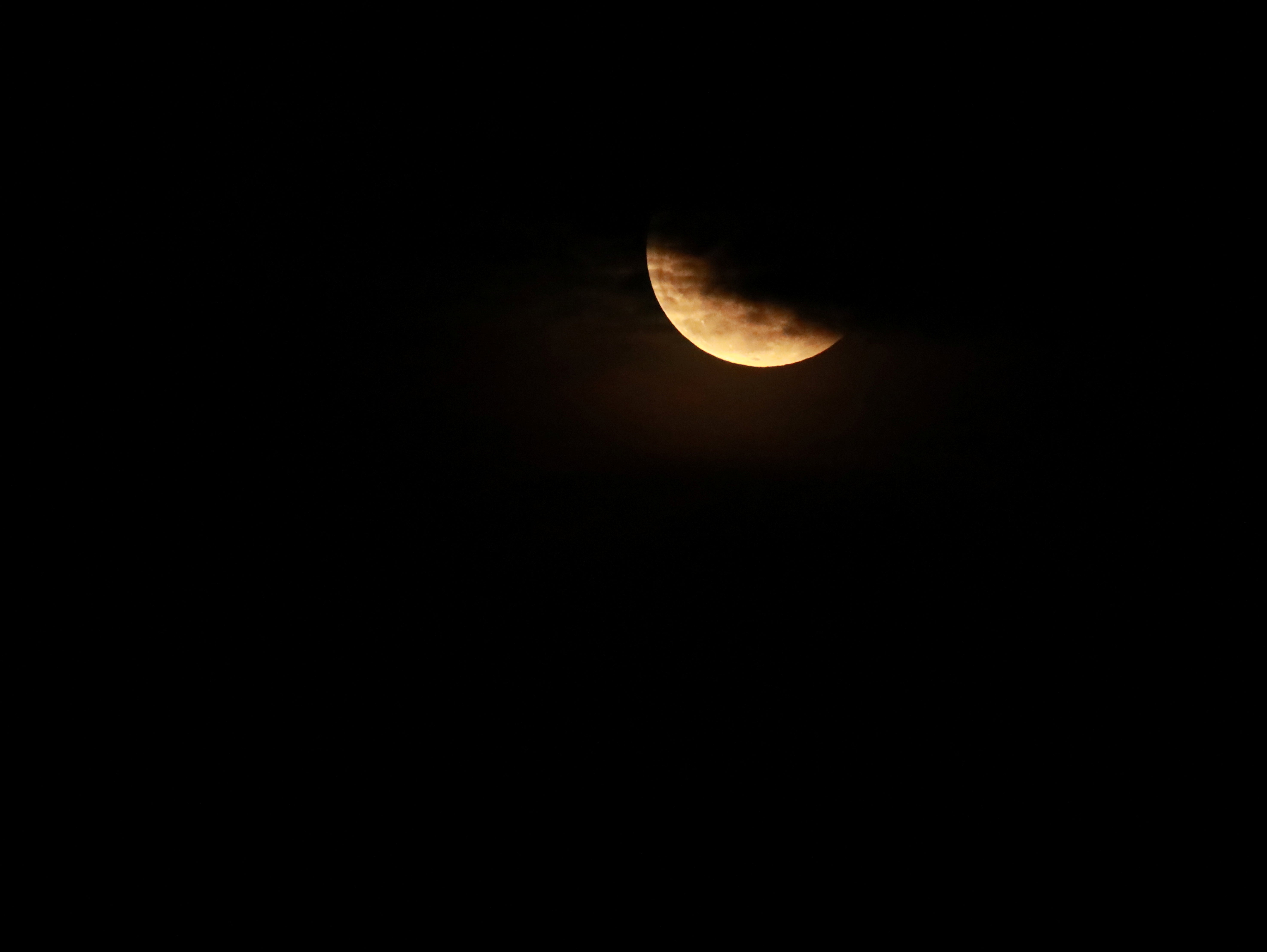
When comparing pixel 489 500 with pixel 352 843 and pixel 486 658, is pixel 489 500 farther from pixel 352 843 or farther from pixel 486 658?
pixel 352 843

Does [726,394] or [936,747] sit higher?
[726,394]

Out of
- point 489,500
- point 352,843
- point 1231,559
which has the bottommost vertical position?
point 352,843

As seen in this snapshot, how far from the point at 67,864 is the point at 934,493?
341cm

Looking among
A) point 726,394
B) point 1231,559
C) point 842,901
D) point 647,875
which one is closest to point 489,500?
point 726,394

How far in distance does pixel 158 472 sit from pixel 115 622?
689 millimetres

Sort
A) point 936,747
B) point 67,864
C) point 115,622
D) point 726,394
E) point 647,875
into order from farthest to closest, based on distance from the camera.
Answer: point 936,747 → point 647,875 → point 115,622 → point 726,394 → point 67,864

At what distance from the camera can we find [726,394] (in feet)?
8.15

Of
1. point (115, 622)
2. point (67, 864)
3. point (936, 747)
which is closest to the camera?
point (67, 864)

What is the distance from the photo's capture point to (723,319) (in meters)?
1.82

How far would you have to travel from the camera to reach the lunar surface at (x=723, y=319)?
1704 mm

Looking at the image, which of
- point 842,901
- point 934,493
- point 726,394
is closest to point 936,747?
point 842,901

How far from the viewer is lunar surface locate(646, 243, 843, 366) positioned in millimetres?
1704

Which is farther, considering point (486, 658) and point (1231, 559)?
point (486, 658)

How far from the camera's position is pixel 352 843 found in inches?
111
